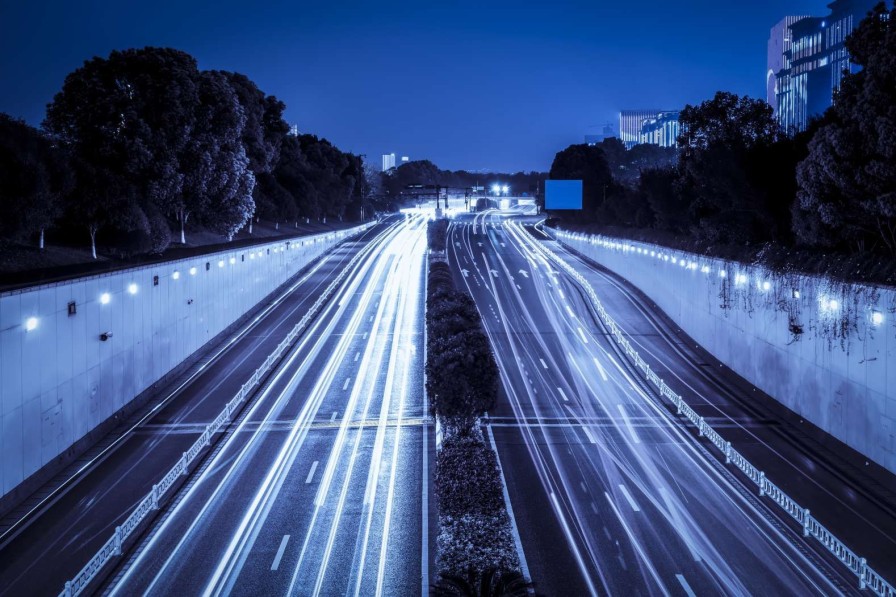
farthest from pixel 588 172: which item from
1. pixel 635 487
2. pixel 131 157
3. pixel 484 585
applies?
pixel 484 585

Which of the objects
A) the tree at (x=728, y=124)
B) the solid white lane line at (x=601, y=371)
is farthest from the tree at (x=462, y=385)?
the tree at (x=728, y=124)

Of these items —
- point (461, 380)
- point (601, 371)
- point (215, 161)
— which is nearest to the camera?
point (461, 380)

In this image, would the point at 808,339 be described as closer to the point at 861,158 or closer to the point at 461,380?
the point at 861,158

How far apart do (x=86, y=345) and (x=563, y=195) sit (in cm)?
5914

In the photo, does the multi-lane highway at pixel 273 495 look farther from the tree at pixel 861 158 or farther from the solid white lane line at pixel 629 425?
the tree at pixel 861 158

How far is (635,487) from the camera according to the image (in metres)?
20.6

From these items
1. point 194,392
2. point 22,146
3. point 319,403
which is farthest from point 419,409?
point 22,146

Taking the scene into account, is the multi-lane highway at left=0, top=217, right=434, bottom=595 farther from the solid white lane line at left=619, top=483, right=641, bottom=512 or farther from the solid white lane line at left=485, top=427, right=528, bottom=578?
the solid white lane line at left=619, top=483, right=641, bottom=512

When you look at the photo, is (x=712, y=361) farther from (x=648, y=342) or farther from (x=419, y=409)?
(x=419, y=409)

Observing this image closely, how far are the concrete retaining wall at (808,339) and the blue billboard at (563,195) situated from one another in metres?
33.6

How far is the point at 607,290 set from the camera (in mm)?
54812

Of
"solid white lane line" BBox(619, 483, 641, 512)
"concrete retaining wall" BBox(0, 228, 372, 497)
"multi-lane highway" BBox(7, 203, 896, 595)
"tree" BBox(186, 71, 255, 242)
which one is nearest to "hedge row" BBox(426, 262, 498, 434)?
"multi-lane highway" BBox(7, 203, 896, 595)

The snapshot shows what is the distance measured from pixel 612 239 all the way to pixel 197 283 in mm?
39219

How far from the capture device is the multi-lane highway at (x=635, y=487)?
15.5 m
